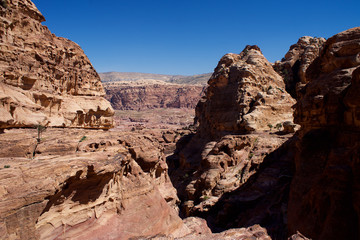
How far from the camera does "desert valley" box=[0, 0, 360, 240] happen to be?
30.5 ft

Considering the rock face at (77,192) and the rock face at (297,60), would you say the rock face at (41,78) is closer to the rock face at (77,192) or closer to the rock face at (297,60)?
the rock face at (77,192)

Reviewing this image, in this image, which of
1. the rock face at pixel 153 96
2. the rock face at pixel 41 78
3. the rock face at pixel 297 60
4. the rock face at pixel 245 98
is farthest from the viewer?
the rock face at pixel 153 96

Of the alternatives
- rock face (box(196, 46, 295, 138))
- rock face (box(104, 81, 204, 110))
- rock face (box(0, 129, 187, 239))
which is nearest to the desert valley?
rock face (box(0, 129, 187, 239))

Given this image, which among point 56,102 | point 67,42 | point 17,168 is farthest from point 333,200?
point 67,42

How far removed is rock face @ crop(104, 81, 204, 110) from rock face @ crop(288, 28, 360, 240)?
122 metres

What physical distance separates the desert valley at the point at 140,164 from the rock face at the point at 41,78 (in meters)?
0.08

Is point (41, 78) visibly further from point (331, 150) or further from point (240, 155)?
point (240, 155)

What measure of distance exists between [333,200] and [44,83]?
1904 centimetres

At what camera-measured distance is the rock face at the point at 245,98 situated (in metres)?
30.6

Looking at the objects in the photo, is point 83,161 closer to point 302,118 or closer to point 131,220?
point 131,220

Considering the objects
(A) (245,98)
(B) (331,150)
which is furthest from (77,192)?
(A) (245,98)

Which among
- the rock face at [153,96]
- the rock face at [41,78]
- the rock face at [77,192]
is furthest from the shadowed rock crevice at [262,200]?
the rock face at [153,96]

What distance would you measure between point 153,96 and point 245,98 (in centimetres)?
11518

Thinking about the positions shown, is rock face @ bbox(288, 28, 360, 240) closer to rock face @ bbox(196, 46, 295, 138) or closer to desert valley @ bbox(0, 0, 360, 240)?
desert valley @ bbox(0, 0, 360, 240)
